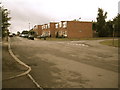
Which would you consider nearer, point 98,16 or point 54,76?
point 54,76

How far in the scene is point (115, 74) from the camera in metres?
7.67

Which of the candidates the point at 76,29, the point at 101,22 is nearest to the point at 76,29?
the point at 76,29

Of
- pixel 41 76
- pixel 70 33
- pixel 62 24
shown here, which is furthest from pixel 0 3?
pixel 62 24

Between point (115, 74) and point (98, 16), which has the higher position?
point (98, 16)

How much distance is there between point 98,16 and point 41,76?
52.8 meters

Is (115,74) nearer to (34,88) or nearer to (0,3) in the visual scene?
(34,88)

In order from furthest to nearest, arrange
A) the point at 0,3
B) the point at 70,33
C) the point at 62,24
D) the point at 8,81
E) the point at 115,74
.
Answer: the point at 62,24, the point at 70,33, the point at 0,3, the point at 115,74, the point at 8,81

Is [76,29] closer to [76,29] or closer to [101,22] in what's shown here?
[76,29]

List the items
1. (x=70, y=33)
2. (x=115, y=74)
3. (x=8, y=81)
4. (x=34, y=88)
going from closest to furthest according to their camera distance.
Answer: (x=34, y=88), (x=8, y=81), (x=115, y=74), (x=70, y=33)

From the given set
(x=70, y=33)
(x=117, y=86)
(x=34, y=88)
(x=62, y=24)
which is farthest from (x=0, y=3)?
(x=62, y=24)

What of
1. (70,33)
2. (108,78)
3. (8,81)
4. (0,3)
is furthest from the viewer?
(70,33)

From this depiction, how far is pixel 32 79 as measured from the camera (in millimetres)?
6789

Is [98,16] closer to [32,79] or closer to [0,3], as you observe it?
[0,3]

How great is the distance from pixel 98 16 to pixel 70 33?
463 inches
